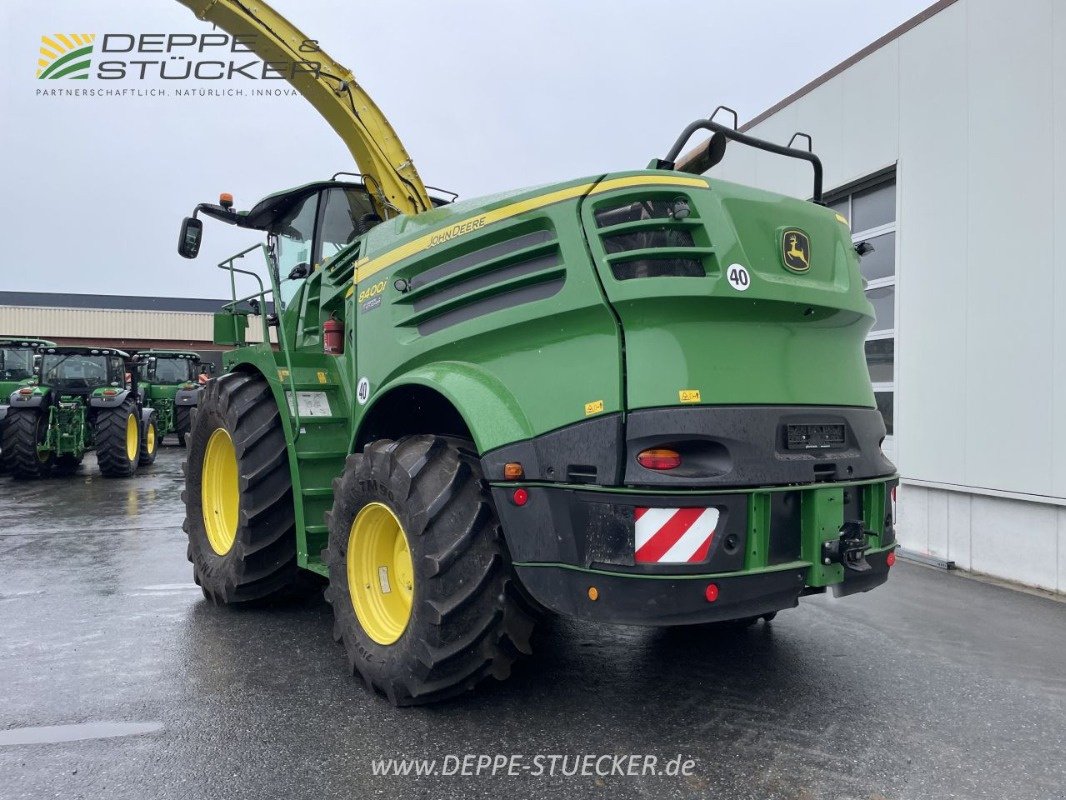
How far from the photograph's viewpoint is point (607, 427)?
2783 millimetres

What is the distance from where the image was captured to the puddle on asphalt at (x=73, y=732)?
2.92 m

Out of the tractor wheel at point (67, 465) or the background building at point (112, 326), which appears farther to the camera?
the background building at point (112, 326)

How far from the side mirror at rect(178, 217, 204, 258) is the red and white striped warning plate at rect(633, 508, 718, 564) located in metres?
3.64

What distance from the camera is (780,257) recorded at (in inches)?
120

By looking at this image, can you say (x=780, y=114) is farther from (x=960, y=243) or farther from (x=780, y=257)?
(x=780, y=257)

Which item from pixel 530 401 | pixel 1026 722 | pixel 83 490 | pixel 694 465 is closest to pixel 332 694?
pixel 530 401

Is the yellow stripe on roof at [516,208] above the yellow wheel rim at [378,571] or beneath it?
above

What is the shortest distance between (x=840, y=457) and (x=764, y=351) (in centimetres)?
55

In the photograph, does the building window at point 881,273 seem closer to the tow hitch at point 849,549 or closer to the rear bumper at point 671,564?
the tow hitch at point 849,549

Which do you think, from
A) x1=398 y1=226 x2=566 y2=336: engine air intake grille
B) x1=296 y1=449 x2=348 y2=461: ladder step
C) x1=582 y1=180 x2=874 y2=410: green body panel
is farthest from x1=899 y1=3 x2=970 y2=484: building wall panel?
x1=296 y1=449 x2=348 y2=461: ladder step

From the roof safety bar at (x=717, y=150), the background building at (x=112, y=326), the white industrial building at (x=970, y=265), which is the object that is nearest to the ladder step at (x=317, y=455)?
the roof safety bar at (x=717, y=150)

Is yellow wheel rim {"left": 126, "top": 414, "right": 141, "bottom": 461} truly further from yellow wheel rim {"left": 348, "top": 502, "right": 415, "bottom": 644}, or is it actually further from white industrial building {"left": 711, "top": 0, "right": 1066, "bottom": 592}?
white industrial building {"left": 711, "top": 0, "right": 1066, "bottom": 592}

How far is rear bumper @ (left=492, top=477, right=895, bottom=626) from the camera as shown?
271 cm

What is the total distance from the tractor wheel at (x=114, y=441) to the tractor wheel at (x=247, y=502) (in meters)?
8.03
